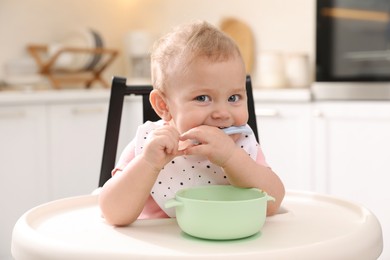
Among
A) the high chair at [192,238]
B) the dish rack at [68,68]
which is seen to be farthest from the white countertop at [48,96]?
the high chair at [192,238]

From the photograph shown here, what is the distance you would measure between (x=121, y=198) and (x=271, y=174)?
9.9 inches

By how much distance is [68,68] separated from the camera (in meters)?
3.45

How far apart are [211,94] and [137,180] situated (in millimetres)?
178

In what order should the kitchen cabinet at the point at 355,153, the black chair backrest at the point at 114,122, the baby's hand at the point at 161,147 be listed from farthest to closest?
the kitchen cabinet at the point at 355,153
the black chair backrest at the point at 114,122
the baby's hand at the point at 161,147

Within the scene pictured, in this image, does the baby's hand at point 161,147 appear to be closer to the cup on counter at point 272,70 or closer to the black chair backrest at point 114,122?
the black chair backrest at point 114,122

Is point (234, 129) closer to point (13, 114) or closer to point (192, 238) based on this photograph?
point (192, 238)

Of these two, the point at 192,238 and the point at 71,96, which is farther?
the point at 71,96

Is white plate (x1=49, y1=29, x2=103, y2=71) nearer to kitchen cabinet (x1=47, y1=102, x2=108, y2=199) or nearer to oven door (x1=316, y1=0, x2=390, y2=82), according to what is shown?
kitchen cabinet (x1=47, y1=102, x2=108, y2=199)

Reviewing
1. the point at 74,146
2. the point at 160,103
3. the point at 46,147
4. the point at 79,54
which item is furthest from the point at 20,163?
the point at 160,103

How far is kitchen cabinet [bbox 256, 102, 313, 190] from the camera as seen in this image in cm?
276

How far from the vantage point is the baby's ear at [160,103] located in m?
1.04

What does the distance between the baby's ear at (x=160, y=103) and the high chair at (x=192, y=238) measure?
195mm

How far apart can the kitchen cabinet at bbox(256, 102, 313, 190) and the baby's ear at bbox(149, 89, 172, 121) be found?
5.82 ft

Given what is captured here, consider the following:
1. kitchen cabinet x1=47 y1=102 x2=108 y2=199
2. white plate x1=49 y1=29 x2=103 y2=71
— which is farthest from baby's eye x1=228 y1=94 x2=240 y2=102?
white plate x1=49 y1=29 x2=103 y2=71
